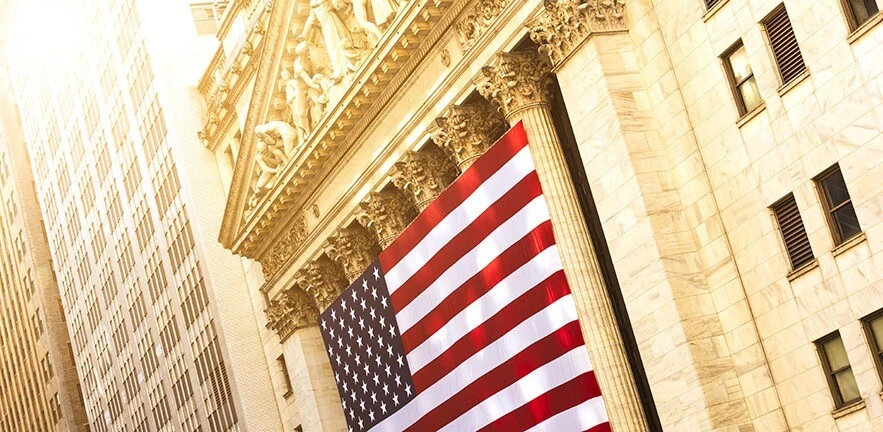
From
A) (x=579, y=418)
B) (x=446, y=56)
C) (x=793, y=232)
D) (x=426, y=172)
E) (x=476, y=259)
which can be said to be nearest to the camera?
(x=793, y=232)

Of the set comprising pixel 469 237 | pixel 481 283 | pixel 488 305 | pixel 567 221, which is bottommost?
pixel 488 305

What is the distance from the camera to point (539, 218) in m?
41.2

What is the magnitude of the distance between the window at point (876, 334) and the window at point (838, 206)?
1.87m

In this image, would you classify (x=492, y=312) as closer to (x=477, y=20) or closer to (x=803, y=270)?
(x=477, y=20)

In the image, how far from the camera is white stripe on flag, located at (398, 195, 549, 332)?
41562mm

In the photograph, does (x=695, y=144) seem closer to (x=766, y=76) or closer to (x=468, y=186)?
(x=766, y=76)

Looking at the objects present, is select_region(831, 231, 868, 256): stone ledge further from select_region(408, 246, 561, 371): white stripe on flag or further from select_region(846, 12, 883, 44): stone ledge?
select_region(408, 246, 561, 371): white stripe on flag

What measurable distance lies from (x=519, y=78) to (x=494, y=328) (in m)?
7.12

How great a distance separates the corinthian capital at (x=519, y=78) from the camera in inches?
1666

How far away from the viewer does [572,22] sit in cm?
3912

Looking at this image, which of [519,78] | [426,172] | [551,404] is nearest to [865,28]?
[519,78]

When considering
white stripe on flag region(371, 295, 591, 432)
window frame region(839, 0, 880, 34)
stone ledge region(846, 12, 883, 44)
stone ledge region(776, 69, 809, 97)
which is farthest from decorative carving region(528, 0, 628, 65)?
stone ledge region(846, 12, 883, 44)

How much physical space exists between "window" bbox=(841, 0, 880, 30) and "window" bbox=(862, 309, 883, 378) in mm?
6190

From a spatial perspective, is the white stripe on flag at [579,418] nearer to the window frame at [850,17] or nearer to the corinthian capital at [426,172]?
the corinthian capital at [426,172]
